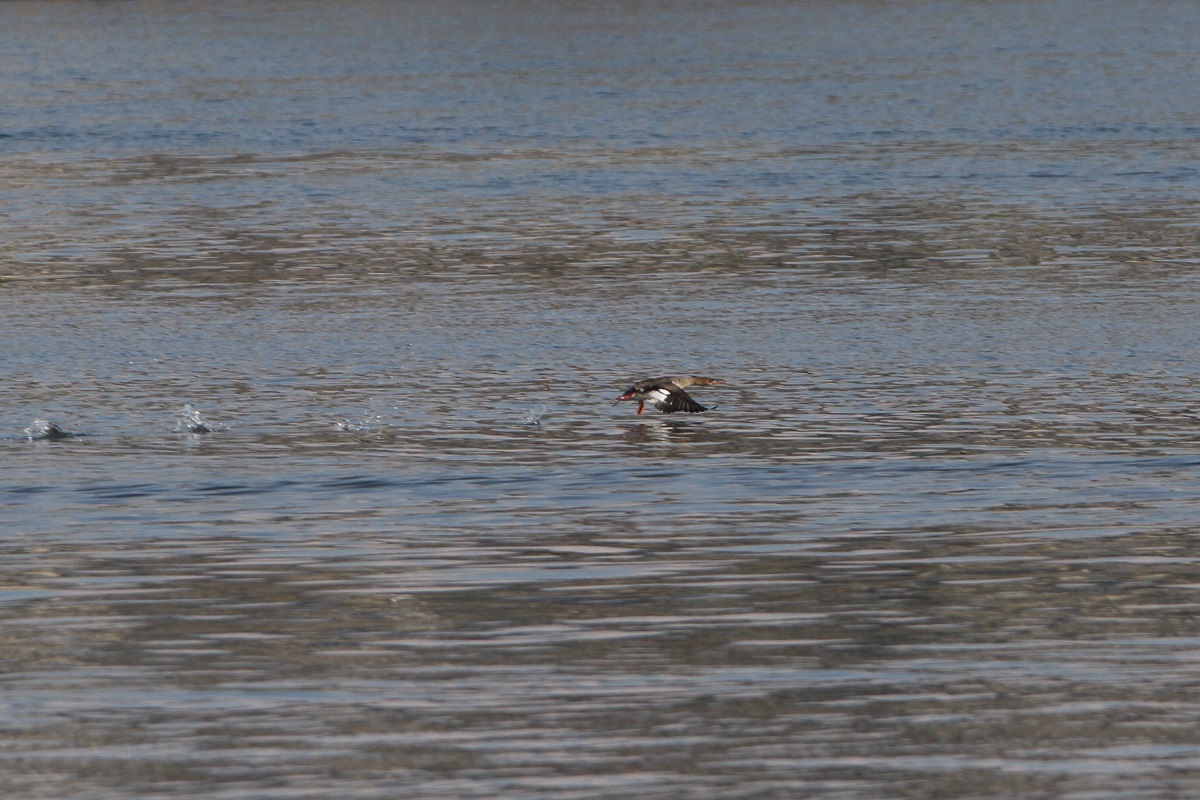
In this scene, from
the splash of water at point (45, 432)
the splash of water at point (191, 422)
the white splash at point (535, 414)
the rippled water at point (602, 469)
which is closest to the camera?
the rippled water at point (602, 469)

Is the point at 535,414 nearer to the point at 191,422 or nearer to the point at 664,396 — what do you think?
the point at 664,396

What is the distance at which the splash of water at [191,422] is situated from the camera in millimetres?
13828

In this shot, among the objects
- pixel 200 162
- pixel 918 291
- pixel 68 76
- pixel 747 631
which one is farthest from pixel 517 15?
pixel 747 631

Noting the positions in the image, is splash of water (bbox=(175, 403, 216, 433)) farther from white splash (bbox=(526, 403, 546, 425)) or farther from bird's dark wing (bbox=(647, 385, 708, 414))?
bird's dark wing (bbox=(647, 385, 708, 414))

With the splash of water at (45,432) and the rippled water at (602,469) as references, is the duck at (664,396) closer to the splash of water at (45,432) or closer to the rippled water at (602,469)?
the rippled water at (602,469)

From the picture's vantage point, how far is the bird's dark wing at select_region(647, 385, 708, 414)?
14031 mm

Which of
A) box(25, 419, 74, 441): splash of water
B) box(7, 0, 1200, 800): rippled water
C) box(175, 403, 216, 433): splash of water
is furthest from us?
box(175, 403, 216, 433): splash of water

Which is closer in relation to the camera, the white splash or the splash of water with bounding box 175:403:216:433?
the splash of water with bounding box 175:403:216:433

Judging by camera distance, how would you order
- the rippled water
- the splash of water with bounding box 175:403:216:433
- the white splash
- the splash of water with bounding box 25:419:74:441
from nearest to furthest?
the rippled water → the splash of water with bounding box 25:419:74:441 → the splash of water with bounding box 175:403:216:433 → the white splash

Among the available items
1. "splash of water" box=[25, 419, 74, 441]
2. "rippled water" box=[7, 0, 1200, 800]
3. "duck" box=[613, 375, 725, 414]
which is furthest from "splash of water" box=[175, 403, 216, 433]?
"duck" box=[613, 375, 725, 414]

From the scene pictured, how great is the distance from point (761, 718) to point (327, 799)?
162cm

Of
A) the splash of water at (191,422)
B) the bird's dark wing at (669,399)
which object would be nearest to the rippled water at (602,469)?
the splash of water at (191,422)

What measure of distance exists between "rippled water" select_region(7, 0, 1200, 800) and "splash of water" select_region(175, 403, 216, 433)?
34 millimetres

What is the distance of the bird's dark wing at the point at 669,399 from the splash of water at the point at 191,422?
8.86 ft
